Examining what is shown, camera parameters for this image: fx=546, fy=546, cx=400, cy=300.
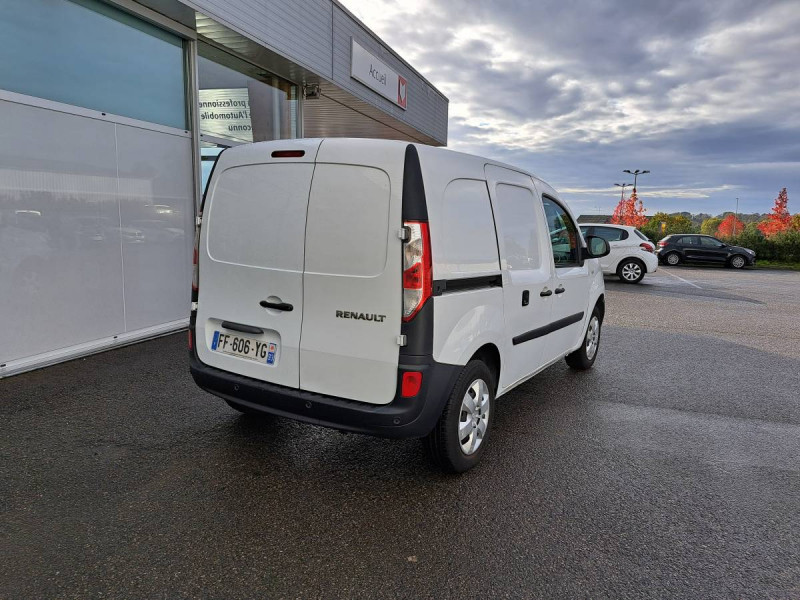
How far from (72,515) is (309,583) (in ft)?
4.51

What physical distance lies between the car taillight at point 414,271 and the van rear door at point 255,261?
2.06 feet

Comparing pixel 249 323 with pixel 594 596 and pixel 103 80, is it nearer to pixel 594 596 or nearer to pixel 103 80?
pixel 594 596

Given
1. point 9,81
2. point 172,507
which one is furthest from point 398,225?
point 9,81

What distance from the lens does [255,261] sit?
322 centimetres

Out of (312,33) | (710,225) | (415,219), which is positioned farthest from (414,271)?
(710,225)

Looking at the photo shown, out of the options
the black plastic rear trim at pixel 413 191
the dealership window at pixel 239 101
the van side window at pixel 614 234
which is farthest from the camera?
the van side window at pixel 614 234

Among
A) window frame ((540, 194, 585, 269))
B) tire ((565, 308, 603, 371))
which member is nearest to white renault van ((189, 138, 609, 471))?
window frame ((540, 194, 585, 269))

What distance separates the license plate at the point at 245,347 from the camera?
3172 mm

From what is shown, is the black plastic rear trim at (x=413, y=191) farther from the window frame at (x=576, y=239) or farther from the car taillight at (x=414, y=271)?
the window frame at (x=576, y=239)

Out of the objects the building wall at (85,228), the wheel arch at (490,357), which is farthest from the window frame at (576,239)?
the building wall at (85,228)

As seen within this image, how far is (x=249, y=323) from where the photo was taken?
3246 millimetres

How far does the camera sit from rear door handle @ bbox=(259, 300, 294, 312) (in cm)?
309

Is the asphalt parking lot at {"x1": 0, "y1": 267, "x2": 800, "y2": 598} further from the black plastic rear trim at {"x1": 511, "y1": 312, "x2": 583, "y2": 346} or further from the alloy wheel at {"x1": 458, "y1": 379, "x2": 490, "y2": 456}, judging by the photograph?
the black plastic rear trim at {"x1": 511, "y1": 312, "x2": 583, "y2": 346}

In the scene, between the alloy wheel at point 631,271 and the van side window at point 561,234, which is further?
the alloy wheel at point 631,271
